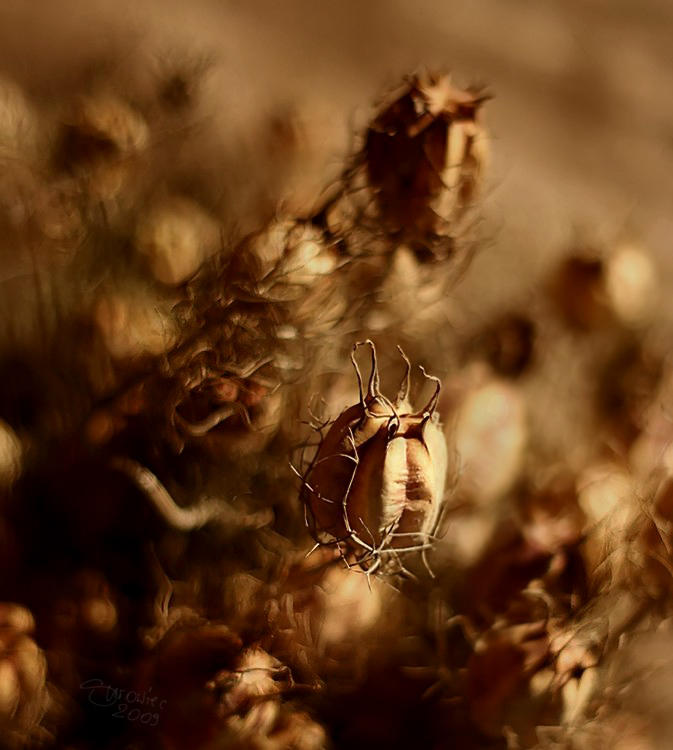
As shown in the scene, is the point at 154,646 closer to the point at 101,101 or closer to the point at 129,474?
the point at 129,474

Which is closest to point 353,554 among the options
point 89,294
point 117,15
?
point 89,294

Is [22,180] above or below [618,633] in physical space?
above

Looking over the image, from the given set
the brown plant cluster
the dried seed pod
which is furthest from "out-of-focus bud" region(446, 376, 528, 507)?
the dried seed pod

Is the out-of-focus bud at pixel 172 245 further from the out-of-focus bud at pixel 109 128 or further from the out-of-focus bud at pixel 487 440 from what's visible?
the out-of-focus bud at pixel 487 440

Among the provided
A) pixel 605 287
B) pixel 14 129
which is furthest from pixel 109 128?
pixel 605 287

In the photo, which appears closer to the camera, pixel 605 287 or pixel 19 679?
pixel 19 679
